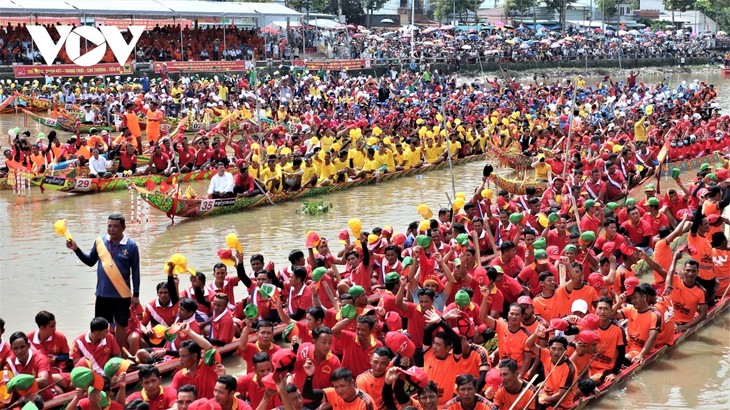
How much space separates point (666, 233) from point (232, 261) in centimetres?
450

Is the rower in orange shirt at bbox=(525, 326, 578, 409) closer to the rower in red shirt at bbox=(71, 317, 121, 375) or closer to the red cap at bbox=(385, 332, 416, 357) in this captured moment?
the red cap at bbox=(385, 332, 416, 357)

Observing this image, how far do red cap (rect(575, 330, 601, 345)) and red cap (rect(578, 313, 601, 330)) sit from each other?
162 millimetres

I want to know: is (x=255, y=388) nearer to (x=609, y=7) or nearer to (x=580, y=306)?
(x=580, y=306)

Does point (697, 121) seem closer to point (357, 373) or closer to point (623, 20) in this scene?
point (357, 373)

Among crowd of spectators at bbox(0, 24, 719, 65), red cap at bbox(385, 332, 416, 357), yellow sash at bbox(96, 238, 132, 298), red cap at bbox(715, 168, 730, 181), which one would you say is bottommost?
red cap at bbox(385, 332, 416, 357)

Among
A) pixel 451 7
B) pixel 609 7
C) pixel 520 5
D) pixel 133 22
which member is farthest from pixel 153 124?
pixel 609 7

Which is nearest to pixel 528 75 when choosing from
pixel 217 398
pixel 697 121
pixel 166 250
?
pixel 697 121

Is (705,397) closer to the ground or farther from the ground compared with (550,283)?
closer to the ground

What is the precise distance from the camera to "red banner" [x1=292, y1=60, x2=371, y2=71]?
119 ft

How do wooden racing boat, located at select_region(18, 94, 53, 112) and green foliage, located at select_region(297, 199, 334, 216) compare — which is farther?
wooden racing boat, located at select_region(18, 94, 53, 112)

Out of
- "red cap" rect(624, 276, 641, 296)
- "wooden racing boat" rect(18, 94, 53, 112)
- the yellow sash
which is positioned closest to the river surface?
"red cap" rect(624, 276, 641, 296)

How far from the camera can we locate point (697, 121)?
2169cm

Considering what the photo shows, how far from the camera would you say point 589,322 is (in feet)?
25.0

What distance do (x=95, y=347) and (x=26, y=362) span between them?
54 centimetres
